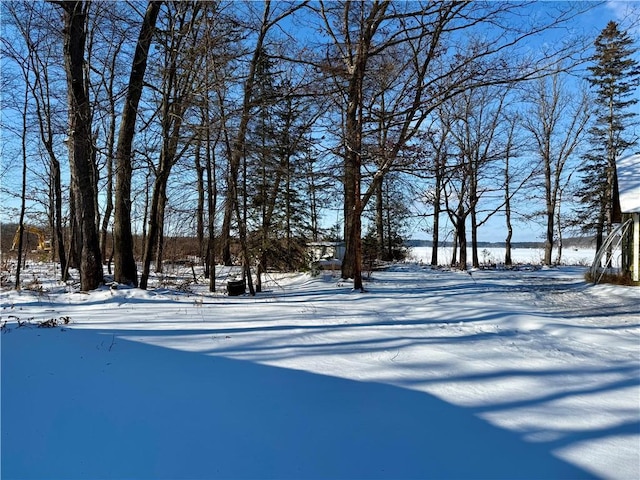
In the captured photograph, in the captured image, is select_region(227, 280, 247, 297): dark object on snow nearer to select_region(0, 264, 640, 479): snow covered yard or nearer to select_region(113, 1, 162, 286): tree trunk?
select_region(113, 1, 162, 286): tree trunk

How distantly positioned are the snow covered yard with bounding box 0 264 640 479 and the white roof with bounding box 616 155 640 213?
7.30m

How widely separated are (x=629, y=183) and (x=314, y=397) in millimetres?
13720

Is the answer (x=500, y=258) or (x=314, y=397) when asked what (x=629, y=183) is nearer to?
(x=314, y=397)

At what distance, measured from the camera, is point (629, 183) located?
1241cm

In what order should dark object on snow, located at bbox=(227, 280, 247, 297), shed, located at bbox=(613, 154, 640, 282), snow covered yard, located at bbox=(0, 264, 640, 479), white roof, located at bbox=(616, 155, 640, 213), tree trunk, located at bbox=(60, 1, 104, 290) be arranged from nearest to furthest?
snow covered yard, located at bbox=(0, 264, 640, 479) < tree trunk, located at bbox=(60, 1, 104, 290) < dark object on snow, located at bbox=(227, 280, 247, 297) < shed, located at bbox=(613, 154, 640, 282) < white roof, located at bbox=(616, 155, 640, 213)

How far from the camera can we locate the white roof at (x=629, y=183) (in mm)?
11523

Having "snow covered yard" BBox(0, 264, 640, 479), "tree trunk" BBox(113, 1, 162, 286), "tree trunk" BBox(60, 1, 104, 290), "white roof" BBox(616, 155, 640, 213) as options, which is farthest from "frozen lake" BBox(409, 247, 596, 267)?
"tree trunk" BBox(60, 1, 104, 290)

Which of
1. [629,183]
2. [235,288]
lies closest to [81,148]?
[235,288]

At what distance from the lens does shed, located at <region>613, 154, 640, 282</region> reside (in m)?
11.3

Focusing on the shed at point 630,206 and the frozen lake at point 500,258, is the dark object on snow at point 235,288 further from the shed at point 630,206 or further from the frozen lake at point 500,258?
the frozen lake at point 500,258

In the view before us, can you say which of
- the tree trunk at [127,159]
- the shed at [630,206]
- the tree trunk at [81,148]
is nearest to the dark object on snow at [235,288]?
the tree trunk at [127,159]

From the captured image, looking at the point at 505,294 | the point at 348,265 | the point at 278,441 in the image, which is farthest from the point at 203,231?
the point at 278,441

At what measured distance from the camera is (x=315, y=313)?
6.20m

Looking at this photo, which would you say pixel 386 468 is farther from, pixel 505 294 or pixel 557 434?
pixel 505 294
